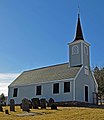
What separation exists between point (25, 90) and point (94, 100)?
1058cm

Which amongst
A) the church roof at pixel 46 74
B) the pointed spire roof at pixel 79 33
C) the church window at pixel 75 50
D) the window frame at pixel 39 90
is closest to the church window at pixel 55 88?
the church roof at pixel 46 74

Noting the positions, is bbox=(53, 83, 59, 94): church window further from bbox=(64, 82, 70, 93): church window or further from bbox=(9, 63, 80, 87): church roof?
bbox=(64, 82, 70, 93): church window

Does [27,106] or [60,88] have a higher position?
[60,88]

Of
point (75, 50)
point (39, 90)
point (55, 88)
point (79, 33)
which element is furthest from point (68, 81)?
point (79, 33)

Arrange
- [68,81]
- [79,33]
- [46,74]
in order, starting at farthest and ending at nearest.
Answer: [46,74], [79,33], [68,81]

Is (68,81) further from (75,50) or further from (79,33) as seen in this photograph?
(79,33)

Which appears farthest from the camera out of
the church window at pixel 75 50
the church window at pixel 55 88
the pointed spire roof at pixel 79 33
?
the pointed spire roof at pixel 79 33

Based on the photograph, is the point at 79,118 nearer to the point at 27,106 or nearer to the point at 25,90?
the point at 27,106

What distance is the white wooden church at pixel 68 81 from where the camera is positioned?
106 ft

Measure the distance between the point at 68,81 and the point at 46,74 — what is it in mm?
5886

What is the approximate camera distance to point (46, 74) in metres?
37.4

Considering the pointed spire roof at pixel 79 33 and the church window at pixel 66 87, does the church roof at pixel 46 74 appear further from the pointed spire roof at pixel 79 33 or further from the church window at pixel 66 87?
the pointed spire roof at pixel 79 33

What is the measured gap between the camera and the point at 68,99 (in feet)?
105

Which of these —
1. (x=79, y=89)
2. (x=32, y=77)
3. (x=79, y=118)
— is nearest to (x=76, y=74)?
(x=79, y=89)
